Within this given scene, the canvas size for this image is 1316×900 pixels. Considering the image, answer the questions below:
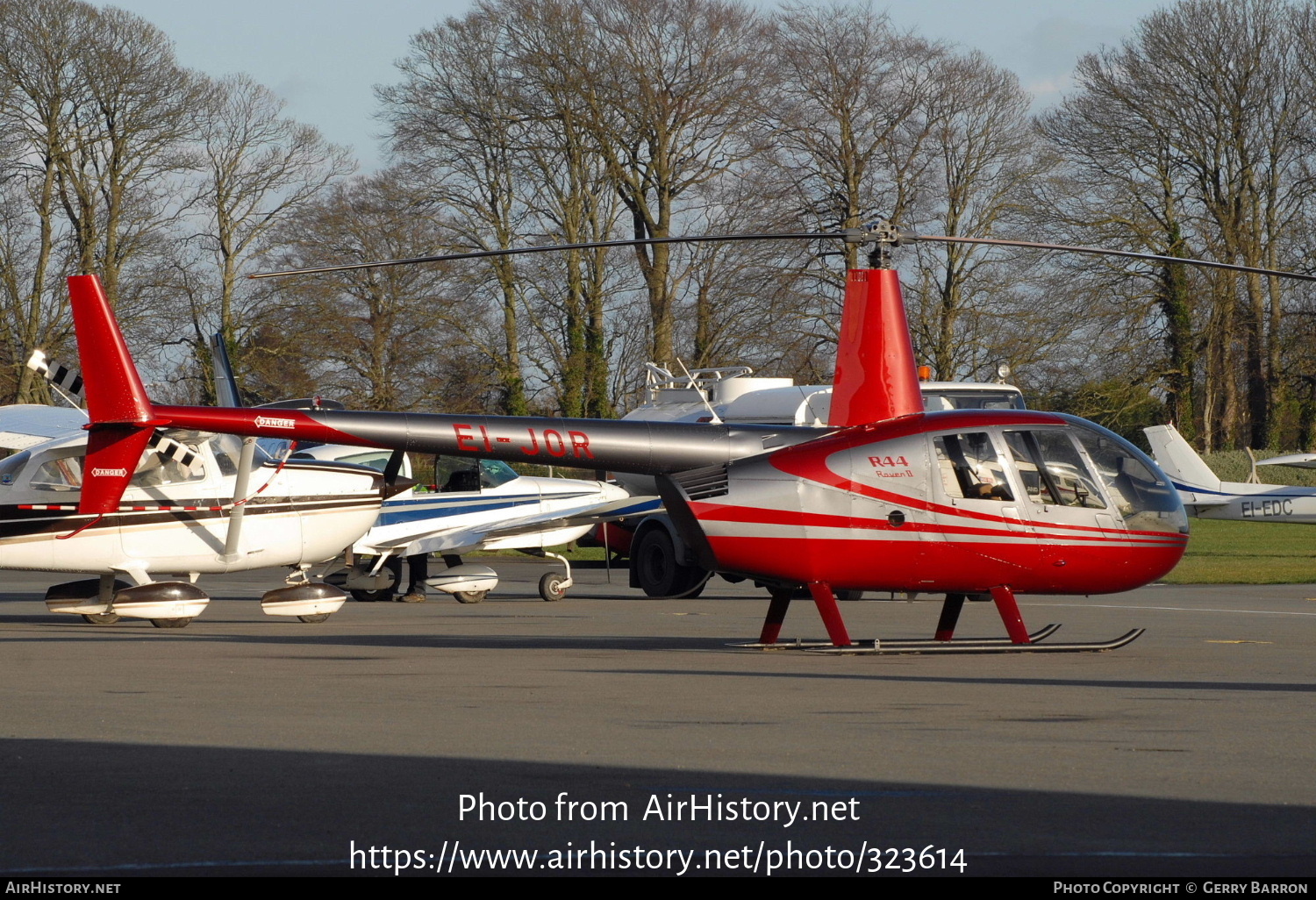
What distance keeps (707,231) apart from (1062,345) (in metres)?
10.5

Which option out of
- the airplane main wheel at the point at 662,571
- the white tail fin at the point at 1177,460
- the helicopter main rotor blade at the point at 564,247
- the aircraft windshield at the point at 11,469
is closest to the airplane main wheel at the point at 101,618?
the aircraft windshield at the point at 11,469

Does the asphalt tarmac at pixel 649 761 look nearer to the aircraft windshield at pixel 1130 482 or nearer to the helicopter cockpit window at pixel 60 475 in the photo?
the aircraft windshield at pixel 1130 482

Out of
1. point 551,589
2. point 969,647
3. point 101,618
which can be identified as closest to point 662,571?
point 551,589

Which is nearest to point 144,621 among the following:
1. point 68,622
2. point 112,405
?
point 68,622

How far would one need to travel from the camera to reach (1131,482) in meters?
12.5

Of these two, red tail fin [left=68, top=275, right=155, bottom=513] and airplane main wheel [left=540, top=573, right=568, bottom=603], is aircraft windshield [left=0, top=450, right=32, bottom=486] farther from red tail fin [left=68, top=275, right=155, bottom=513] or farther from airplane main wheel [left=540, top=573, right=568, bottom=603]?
airplane main wheel [left=540, top=573, right=568, bottom=603]

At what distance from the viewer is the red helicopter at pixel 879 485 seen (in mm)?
12070

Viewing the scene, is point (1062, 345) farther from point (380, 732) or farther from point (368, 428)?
point (380, 732)

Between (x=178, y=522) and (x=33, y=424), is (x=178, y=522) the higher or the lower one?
the lower one

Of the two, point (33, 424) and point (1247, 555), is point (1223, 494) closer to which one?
point (1247, 555)

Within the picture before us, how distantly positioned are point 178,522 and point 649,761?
33.3 feet

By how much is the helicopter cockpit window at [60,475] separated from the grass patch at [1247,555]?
15.7 metres
